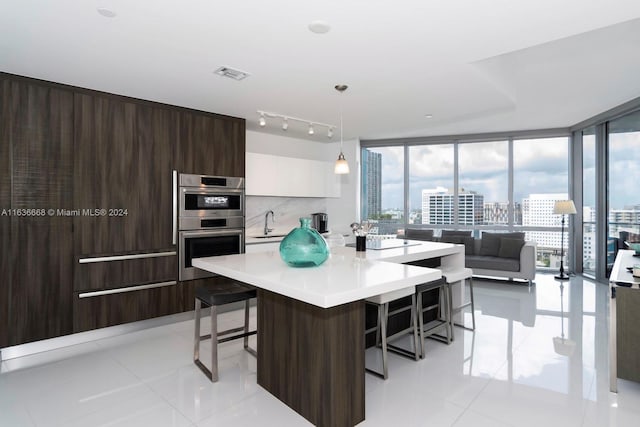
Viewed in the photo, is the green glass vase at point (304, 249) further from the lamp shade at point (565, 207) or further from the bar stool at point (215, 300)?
the lamp shade at point (565, 207)

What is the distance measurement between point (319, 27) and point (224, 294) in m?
1.98

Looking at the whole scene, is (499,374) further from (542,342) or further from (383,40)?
(383,40)

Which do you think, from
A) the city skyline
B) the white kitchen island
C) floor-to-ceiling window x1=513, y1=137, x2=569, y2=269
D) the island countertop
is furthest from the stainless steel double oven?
floor-to-ceiling window x1=513, y1=137, x2=569, y2=269

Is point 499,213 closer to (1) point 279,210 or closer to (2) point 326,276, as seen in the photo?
(1) point 279,210

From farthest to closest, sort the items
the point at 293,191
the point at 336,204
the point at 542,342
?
the point at 336,204 → the point at 293,191 → the point at 542,342

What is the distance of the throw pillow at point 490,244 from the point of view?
20.2ft

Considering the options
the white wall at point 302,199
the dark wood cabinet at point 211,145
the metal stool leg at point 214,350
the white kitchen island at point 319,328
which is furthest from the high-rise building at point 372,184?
the metal stool leg at point 214,350

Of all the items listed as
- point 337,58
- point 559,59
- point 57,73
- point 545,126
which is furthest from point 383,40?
point 545,126

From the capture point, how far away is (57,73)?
307 cm

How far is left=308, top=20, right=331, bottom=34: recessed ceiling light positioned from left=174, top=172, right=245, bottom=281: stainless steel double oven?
2407 mm

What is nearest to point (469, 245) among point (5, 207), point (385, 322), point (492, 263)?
point (492, 263)

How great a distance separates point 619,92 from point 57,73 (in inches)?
242

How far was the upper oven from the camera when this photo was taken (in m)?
4.09

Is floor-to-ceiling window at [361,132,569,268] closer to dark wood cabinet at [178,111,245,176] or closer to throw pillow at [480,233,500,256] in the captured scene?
throw pillow at [480,233,500,256]
